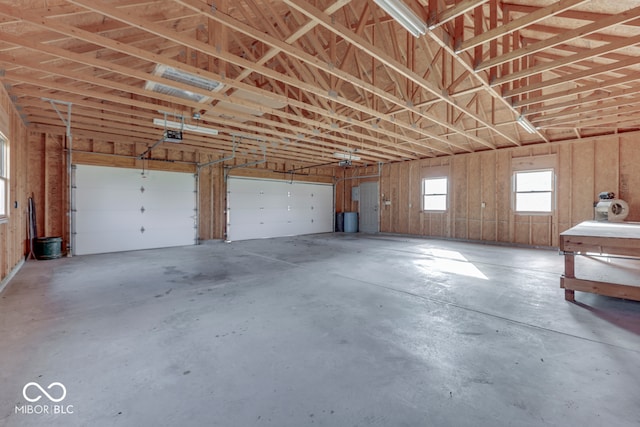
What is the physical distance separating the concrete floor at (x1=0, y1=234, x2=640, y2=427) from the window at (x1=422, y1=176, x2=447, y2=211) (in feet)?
21.0

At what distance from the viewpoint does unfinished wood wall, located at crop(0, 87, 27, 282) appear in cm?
473

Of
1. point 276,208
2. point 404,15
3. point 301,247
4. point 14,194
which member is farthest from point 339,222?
point 404,15

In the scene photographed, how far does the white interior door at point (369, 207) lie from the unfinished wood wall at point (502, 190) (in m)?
0.36

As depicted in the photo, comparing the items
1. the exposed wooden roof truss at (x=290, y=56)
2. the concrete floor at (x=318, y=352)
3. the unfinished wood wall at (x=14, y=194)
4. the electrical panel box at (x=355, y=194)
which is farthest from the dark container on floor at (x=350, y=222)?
the unfinished wood wall at (x=14, y=194)

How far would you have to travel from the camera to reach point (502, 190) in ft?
31.7

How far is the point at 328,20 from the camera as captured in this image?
299 centimetres

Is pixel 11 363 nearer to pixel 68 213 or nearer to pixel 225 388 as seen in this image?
pixel 225 388

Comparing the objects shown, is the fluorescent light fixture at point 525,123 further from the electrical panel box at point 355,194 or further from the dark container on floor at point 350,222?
the dark container on floor at point 350,222

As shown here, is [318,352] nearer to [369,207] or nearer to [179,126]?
[179,126]

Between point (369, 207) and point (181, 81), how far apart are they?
34.5 feet

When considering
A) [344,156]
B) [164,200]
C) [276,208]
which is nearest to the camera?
[164,200]

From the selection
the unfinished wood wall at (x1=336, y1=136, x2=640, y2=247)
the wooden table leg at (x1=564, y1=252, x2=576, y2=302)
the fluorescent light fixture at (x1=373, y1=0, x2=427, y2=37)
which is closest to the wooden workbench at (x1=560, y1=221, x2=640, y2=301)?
the wooden table leg at (x1=564, y1=252, x2=576, y2=302)

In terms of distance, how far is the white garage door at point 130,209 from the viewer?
784 cm

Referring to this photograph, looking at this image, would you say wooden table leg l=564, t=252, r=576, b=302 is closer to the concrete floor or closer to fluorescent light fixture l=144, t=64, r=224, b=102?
the concrete floor
